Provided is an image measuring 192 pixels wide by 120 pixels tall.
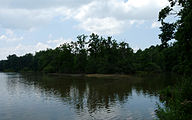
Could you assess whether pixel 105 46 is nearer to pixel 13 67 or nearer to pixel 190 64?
pixel 190 64

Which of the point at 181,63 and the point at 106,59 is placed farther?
the point at 106,59

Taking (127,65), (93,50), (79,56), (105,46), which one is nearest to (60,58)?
(79,56)

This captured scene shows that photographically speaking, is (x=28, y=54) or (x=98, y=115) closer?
(x=98, y=115)

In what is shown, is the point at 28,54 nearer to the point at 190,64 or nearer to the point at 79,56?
the point at 79,56

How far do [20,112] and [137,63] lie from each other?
75033 millimetres

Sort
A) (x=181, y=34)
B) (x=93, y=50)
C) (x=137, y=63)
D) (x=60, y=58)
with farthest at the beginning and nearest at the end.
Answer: (x=60, y=58) → (x=93, y=50) → (x=137, y=63) → (x=181, y=34)

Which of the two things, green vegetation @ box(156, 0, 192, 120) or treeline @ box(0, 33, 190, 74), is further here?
treeline @ box(0, 33, 190, 74)

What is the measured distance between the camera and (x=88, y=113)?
22.0 metres

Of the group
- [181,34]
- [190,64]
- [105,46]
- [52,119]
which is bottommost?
[52,119]

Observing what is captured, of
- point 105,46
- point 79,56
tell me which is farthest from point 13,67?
point 105,46

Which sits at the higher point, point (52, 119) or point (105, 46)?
point (105, 46)

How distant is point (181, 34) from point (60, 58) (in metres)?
96.2

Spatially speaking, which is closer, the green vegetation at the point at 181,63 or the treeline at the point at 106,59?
the green vegetation at the point at 181,63

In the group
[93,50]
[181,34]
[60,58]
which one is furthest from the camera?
[60,58]
